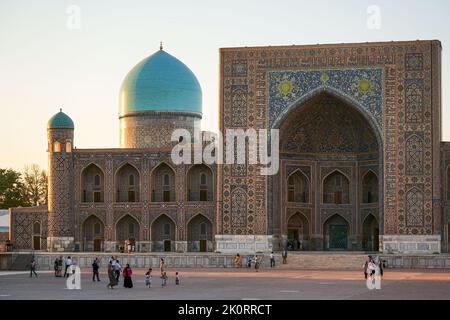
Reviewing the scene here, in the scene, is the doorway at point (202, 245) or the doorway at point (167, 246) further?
the doorway at point (167, 246)

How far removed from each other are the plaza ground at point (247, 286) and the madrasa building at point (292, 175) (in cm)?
641

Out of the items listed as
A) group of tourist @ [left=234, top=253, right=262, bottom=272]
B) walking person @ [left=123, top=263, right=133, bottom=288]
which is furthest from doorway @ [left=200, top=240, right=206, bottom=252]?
walking person @ [left=123, top=263, right=133, bottom=288]

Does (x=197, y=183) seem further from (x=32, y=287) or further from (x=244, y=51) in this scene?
(x=32, y=287)

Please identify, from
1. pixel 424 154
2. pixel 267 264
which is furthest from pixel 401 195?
pixel 267 264

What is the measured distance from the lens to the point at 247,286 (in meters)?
27.2

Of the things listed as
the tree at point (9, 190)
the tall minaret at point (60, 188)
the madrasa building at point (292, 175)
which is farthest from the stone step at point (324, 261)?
the tree at point (9, 190)

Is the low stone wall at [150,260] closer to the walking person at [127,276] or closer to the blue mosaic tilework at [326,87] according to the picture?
the blue mosaic tilework at [326,87]

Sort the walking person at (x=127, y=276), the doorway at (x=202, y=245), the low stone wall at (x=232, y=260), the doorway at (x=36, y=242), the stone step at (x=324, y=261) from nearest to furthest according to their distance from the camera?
the walking person at (x=127, y=276) → the low stone wall at (x=232, y=260) → the stone step at (x=324, y=261) → the doorway at (x=202, y=245) → the doorway at (x=36, y=242)

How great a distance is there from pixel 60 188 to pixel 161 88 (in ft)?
28.0

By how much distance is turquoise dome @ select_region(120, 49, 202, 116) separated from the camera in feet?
167

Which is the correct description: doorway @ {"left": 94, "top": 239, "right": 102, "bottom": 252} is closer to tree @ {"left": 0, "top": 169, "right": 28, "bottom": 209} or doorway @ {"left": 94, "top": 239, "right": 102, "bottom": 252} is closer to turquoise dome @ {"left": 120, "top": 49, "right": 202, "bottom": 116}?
turquoise dome @ {"left": 120, "top": 49, "right": 202, "bottom": 116}

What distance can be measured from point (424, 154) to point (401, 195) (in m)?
1.79

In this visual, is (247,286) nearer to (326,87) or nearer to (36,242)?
(326,87)

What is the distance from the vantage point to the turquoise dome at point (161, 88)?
51031mm
